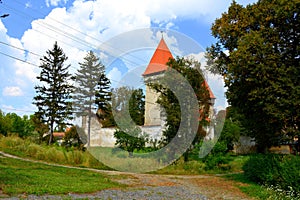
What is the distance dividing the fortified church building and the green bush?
9.55m

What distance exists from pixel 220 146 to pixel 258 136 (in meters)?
5.70

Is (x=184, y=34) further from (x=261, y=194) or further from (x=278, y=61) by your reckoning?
(x=261, y=194)

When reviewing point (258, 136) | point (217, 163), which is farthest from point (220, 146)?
point (258, 136)

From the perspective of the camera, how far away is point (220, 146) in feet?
55.8

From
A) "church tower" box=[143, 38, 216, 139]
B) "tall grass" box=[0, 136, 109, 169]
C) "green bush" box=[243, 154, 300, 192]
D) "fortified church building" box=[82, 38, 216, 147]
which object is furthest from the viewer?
"fortified church building" box=[82, 38, 216, 147]

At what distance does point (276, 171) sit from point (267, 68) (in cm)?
331

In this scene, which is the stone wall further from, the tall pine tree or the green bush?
the green bush

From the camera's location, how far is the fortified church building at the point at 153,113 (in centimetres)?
2131

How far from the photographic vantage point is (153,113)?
90.9ft

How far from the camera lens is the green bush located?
796 cm

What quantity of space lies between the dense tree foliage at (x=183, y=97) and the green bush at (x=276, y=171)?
764 cm

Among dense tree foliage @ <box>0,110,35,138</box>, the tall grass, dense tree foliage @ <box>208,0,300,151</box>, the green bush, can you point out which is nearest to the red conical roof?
the tall grass

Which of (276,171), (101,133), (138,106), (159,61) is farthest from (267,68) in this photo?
(101,133)

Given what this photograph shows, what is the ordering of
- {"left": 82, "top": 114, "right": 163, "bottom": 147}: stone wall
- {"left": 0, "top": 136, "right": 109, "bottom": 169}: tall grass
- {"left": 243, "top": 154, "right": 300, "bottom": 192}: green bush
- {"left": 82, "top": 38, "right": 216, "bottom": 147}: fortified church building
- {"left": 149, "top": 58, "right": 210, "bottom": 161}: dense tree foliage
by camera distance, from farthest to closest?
{"left": 82, "top": 114, "right": 163, "bottom": 147}: stone wall, {"left": 82, "top": 38, "right": 216, "bottom": 147}: fortified church building, {"left": 149, "top": 58, "right": 210, "bottom": 161}: dense tree foliage, {"left": 0, "top": 136, "right": 109, "bottom": 169}: tall grass, {"left": 243, "top": 154, "right": 300, "bottom": 192}: green bush
